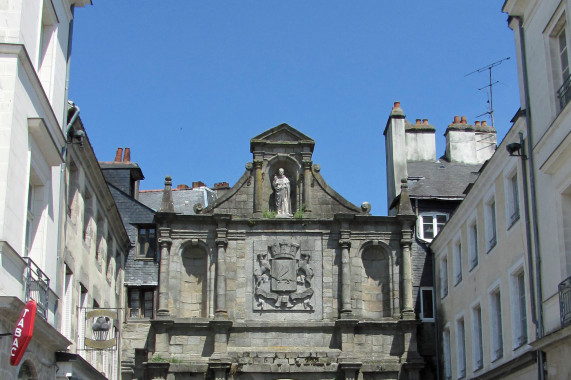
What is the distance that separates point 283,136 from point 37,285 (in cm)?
1327

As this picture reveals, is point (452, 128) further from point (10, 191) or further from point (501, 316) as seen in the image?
point (10, 191)

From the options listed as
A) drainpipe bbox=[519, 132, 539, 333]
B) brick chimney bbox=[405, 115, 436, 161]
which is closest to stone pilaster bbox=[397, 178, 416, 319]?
brick chimney bbox=[405, 115, 436, 161]

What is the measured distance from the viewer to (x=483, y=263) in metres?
18.8

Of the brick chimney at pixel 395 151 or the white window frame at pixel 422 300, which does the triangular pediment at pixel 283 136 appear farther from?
the white window frame at pixel 422 300

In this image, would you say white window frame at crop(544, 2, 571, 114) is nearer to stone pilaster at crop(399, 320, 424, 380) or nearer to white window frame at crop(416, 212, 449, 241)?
stone pilaster at crop(399, 320, 424, 380)

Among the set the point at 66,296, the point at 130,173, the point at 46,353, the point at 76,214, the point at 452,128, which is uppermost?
the point at 452,128

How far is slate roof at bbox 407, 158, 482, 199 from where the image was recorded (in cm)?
2717

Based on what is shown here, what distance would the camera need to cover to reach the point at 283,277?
80.3 feet

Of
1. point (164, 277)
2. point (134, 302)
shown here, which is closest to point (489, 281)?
point (164, 277)

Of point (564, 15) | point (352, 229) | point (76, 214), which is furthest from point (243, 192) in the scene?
point (564, 15)

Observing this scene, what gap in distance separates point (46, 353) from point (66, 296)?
3.27 m

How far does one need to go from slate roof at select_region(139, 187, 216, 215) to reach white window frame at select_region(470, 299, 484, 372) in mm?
14538

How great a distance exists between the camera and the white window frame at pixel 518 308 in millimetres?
16062

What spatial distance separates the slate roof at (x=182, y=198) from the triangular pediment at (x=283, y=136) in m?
7.33
